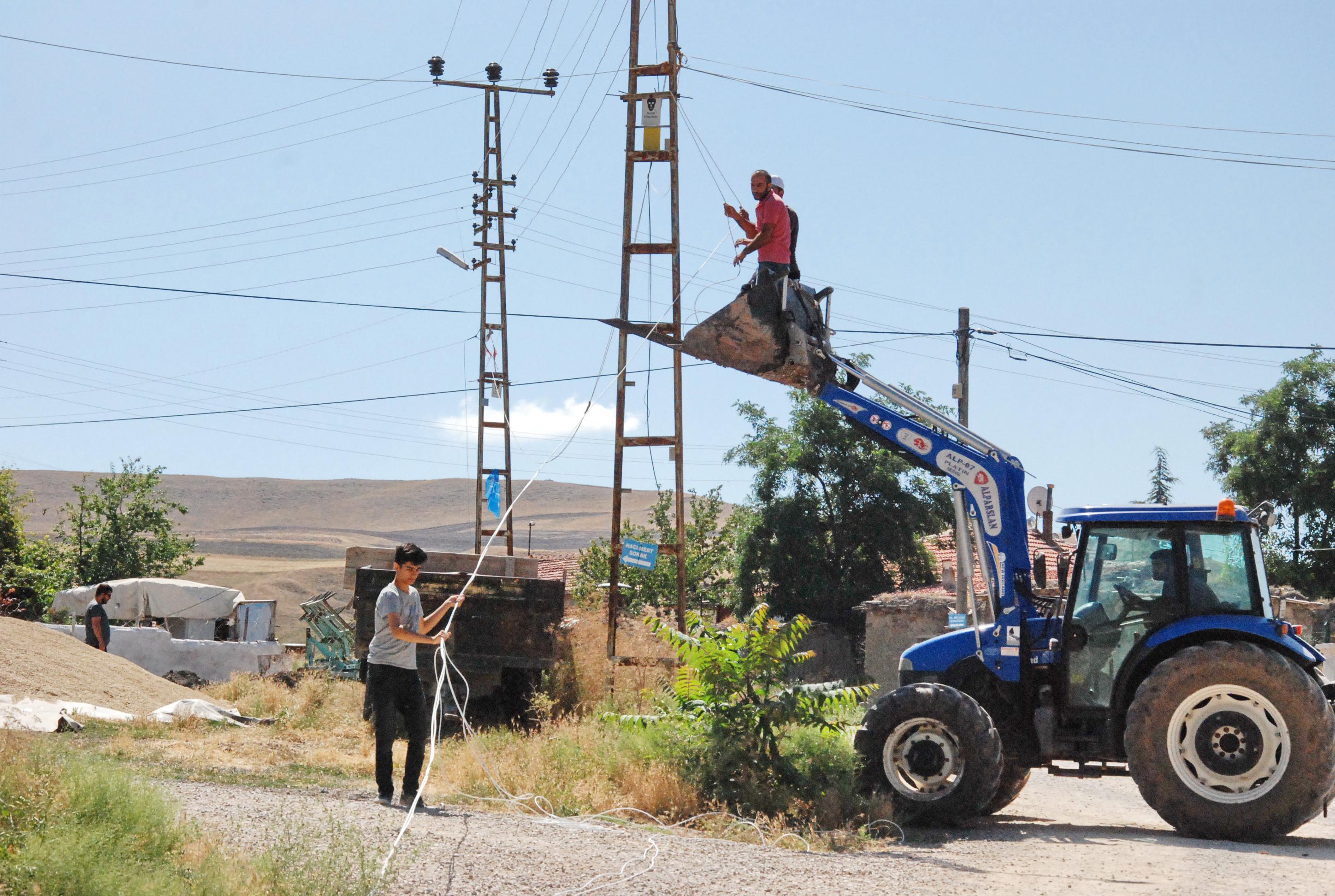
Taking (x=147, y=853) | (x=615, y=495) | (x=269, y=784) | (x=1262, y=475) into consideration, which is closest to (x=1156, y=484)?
(x=1262, y=475)

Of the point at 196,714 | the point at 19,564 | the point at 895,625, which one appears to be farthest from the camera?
the point at 19,564

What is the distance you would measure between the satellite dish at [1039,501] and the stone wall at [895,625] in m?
19.3

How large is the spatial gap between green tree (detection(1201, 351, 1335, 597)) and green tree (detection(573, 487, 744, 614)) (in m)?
15.2

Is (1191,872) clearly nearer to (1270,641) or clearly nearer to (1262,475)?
(1270,641)

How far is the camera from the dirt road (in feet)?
22.6

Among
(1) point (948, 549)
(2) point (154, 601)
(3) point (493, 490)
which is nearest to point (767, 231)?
(3) point (493, 490)

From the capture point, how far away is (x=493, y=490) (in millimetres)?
33906

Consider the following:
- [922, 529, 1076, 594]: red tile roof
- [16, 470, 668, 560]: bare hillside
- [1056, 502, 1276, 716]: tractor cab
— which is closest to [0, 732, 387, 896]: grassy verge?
[1056, 502, 1276, 716]: tractor cab

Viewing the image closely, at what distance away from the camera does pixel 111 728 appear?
45.3 feet

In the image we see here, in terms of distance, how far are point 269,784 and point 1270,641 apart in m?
7.88

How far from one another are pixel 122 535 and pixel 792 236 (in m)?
36.5

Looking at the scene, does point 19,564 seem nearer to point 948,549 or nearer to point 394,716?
point 948,549

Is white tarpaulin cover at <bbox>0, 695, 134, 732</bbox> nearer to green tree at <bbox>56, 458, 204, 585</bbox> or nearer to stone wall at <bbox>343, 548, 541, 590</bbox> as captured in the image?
stone wall at <bbox>343, 548, 541, 590</bbox>

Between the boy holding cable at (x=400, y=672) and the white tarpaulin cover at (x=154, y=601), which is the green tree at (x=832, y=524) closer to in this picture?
the white tarpaulin cover at (x=154, y=601)
